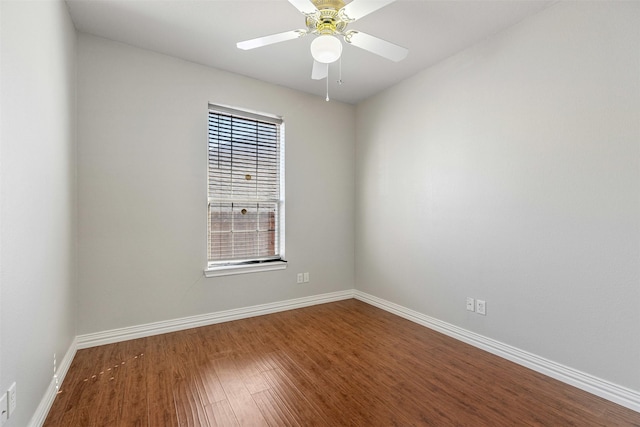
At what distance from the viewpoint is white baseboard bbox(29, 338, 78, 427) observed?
5.31ft

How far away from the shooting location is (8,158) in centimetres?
130

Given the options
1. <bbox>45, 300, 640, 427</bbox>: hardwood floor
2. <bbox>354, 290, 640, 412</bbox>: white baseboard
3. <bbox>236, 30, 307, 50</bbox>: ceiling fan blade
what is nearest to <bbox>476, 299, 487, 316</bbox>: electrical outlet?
<bbox>354, 290, 640, 412</bbox>: white baseboard

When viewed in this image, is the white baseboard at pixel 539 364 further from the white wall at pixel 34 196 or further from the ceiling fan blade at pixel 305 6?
the white wall at pixel 34 196

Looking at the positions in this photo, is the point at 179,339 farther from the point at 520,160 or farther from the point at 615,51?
the point at 615,51

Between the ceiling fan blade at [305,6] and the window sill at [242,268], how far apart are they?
2504 millimetres

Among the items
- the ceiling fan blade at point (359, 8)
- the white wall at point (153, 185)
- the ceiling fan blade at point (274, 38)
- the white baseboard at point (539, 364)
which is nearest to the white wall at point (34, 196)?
the white wall at point (153, 185)

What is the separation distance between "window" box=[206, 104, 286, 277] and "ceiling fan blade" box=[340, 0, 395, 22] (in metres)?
1.94

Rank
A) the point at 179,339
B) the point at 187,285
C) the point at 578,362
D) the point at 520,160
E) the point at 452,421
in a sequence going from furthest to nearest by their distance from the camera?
1. the point at 187,285
2. the point at 179,339
3. the point at 520,160
4. the point at 578,362
5. the point at 452,421

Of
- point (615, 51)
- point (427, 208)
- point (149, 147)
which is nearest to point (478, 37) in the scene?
point (615, 51)

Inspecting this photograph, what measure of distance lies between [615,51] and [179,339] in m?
3.98

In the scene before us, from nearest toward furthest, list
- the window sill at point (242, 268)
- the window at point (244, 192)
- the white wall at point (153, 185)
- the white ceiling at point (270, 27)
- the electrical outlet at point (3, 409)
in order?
1. the electrical outlet at point (3, 409)
2. the white ceiling at point (270, 27)
3. the white wall at point (153, 185)
4. the window sill at point (242, 268)
5. the window at point (244, 192)

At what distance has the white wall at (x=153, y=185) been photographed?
8.63 feet

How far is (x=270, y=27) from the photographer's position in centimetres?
248

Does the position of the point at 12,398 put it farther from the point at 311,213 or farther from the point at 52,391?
the point at 311,213
